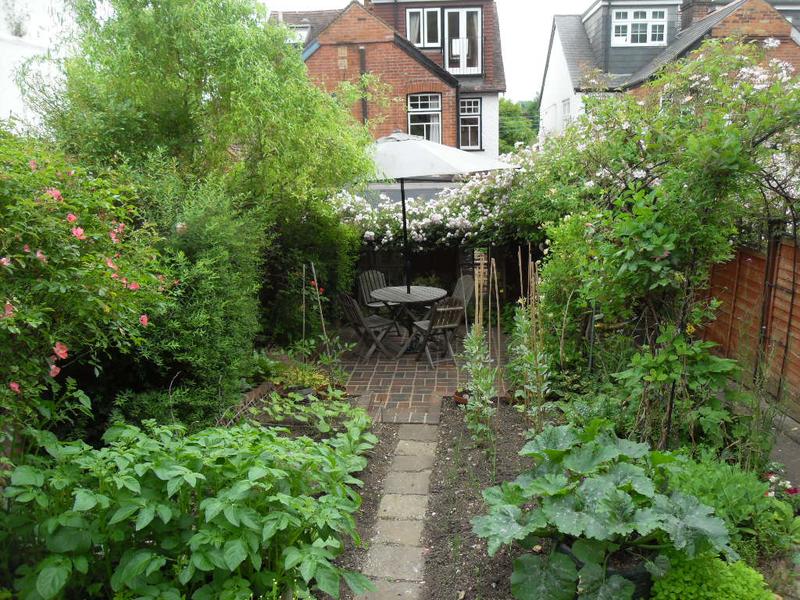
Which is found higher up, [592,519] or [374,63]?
[374,63]

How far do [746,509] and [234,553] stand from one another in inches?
100

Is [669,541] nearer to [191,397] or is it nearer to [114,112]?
[191,397]

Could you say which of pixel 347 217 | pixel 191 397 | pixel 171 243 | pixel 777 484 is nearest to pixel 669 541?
pixel 777 484

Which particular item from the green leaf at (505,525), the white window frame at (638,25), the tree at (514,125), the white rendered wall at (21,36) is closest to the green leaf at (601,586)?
the green leaf at (505,525)

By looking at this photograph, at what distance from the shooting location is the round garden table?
775cm

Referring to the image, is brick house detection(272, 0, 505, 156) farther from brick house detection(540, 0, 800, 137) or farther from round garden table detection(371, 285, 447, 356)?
round garden table detection(371, 285, 447, 356)

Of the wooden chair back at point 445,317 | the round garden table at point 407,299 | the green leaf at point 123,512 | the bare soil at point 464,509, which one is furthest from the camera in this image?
the round garden table at point 407,299

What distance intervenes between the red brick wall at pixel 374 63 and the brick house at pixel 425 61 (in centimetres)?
3

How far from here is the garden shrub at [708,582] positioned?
284 cm

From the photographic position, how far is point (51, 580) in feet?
8.20

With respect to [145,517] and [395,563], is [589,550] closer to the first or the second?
[395,563]

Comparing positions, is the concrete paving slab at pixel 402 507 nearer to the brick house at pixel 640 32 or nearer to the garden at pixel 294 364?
the garden at pixel 294 364

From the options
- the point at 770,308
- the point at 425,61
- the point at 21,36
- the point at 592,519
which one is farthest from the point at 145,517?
the point at 425,61

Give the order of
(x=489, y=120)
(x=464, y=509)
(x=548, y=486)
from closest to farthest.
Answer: (x=548, y=486)
(x=464, y=509)
(x=489, y=120)
